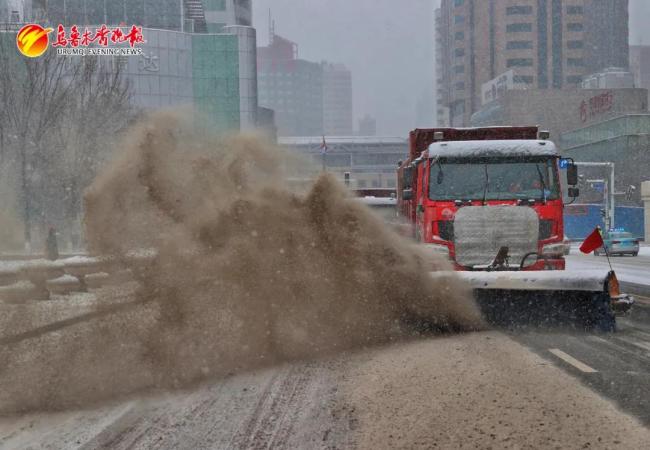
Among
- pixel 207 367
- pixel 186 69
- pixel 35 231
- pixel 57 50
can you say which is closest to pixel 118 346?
pixel 207 367

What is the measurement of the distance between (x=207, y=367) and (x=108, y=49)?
199ft

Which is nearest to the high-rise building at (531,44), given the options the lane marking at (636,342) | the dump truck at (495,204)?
the dump truck at (495,204)

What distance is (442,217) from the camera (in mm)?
11102

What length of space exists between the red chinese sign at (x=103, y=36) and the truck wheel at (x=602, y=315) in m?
49.8

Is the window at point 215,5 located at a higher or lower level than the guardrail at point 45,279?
higher

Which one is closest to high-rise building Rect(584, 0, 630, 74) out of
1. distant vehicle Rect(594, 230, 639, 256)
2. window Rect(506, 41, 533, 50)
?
window Rect(506, 41, 533, 50)

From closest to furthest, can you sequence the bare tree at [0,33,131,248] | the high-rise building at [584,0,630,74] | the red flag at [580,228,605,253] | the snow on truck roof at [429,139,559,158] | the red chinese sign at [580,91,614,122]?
1. the red flag at [580,228,605,253]
2. the snow on truck roof at [429,139,559,158]
3. the bare tree at [0,33,131,248]
4. the red chinese sign at [580,91,614,122]
5. the high-rise building at [584,0,630,74]

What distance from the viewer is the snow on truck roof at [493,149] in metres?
11.3

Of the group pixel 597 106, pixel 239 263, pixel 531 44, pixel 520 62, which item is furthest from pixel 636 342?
pixel 531 44

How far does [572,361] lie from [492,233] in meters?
4.11

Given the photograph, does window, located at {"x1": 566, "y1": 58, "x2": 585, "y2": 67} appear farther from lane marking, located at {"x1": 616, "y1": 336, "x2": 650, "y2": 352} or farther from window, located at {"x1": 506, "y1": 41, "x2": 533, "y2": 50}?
lane marking, located at {"x1": 616, "y1": 336, "x2": 650, "y2": 352}

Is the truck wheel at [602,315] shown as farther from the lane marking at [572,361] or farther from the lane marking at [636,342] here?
the lane marking at [572,361]

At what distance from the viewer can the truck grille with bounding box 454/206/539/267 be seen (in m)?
10.9

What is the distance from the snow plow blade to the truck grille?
1.95 m
